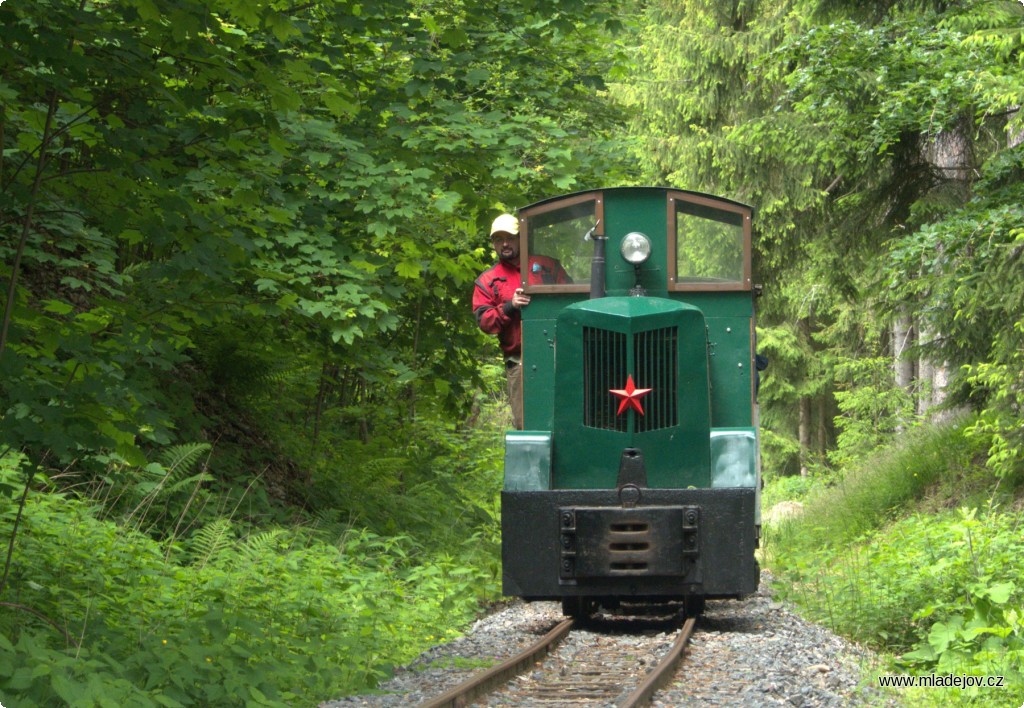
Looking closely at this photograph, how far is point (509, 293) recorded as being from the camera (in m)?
8.81

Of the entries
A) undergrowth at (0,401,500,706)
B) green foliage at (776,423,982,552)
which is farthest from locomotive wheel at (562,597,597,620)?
green foliage at (776,423,982,552)

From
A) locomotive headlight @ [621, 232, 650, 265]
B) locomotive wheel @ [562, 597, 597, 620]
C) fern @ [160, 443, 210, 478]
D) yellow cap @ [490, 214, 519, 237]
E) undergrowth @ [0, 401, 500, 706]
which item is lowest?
locomotive wheel @ [562, 597, 597, 620]

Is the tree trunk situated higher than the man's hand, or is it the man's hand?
the man's hand

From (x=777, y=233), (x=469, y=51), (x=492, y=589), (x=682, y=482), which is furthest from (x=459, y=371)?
(x=777, y=233)

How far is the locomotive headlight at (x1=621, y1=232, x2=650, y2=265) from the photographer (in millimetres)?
8156

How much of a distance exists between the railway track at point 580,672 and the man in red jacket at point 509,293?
5.54ft

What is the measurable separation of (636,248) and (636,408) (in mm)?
1189

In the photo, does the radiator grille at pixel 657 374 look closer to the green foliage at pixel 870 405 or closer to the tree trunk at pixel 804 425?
the green foliage at pixel 870 405

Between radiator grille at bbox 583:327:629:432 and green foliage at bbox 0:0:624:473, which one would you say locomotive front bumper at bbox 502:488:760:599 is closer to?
radiator grille at bbox 583:327:629:432

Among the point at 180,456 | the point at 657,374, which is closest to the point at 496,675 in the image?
the point at 657,374

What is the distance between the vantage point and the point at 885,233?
43.2 feet

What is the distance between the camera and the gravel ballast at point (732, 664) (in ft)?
19.0

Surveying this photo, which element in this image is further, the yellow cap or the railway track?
the yellow cap

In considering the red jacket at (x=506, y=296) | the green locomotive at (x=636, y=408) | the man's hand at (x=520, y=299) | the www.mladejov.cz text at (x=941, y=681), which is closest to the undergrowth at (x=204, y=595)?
the green locomotive at (x=636, y=408)
